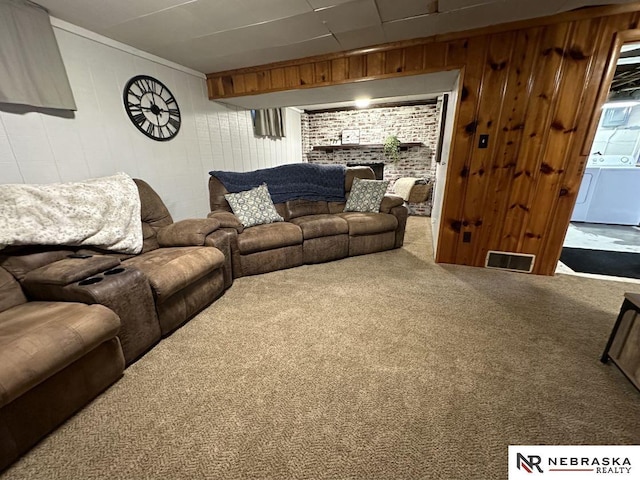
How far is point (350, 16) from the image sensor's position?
6.50 feet

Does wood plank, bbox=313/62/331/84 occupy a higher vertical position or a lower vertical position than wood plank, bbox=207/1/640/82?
lower

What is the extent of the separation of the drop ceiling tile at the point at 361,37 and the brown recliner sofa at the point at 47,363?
2692 mm

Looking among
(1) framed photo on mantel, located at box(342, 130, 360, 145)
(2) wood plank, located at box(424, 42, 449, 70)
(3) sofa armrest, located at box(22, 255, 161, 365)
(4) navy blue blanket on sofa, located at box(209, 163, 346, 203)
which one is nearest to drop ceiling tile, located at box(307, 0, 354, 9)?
(2) wood plank, located at box(424, 42, 449, 70)

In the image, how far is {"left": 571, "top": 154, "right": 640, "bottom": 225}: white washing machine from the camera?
13.3 ft

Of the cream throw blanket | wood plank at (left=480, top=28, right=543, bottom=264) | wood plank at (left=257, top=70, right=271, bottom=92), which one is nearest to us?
the cream throw blanket

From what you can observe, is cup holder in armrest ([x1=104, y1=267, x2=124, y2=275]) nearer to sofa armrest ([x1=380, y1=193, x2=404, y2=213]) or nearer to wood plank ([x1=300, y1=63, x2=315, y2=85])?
wood plank ([x1=300, y1=63, x2=315, y2=85])

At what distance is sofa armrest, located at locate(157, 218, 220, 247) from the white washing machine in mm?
5512

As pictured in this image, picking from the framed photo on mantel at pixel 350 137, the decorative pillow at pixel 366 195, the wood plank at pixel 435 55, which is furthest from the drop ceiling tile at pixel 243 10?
the framed photo on mantel at pixel 350 137

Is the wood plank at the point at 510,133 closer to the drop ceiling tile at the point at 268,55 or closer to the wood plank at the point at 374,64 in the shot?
the wood plank at the point at 374,64

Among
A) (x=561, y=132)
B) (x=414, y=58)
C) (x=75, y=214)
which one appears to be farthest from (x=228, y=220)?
(x=561, y=132)

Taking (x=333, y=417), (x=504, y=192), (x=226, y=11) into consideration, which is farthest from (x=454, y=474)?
(x=226, y=11)

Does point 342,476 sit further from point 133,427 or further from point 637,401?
point 637,401

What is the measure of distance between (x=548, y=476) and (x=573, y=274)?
238 centimetres

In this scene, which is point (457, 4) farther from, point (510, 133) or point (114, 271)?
point (114, 271)
